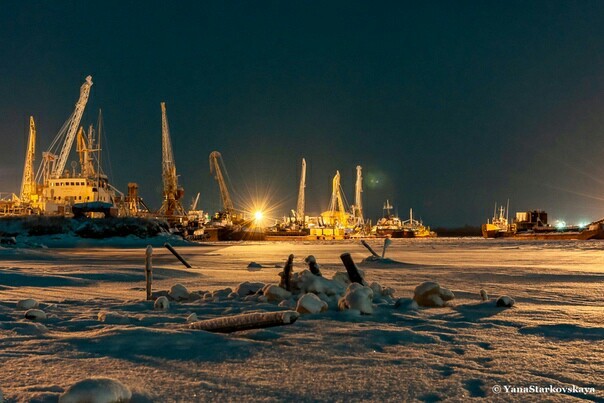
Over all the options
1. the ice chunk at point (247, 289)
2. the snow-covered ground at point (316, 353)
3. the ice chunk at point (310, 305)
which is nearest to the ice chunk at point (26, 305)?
the snow-covered ground at point (316, 353)

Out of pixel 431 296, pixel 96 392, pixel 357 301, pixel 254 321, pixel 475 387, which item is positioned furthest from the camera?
pixel 431 296

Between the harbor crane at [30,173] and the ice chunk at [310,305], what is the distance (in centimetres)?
8945

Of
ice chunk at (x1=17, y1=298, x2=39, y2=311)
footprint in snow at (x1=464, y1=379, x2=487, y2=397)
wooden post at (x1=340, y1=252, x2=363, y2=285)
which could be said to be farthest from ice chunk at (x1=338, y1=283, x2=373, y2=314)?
ice chunk at (x1=17, y1=298, x2=39, y2=311)

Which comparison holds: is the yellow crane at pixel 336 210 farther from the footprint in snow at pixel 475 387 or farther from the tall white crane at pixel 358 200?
the footprint in snow at pixel 475 387

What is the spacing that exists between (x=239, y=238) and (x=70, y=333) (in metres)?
97.2

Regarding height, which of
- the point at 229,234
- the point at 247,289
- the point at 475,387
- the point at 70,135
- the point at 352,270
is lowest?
the point at 229,234

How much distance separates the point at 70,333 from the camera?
5.13 meters

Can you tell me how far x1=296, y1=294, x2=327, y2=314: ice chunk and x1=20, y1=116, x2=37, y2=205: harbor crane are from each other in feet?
293

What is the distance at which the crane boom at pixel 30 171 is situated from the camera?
88.2m

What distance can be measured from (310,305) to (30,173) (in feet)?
319

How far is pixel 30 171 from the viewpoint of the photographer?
9044 cm

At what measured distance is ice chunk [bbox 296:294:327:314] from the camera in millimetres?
6215

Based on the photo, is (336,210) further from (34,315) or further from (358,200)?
(34,315)

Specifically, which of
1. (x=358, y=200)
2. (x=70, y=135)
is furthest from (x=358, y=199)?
(x=70, y=135)
